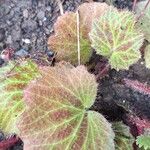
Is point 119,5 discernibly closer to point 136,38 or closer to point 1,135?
point 136,38

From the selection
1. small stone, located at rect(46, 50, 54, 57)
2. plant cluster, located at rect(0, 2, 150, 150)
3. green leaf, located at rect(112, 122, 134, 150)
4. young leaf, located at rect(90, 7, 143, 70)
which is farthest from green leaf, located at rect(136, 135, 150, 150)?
small stone, located at rect(46, 50, 54, 57)

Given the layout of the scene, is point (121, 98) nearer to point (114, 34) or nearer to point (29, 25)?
point (114, 34)

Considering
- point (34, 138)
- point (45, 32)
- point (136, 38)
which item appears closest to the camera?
point (34, 138)

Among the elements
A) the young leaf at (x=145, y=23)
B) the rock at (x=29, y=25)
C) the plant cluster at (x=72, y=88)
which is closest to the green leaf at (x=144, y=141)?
the plant cluster at (x=72, y=88)

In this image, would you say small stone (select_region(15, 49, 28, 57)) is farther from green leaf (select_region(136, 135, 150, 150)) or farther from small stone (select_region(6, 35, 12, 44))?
green leaf (select_region(136, 135, 150, 150))

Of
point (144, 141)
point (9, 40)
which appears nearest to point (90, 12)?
point (9, 40)

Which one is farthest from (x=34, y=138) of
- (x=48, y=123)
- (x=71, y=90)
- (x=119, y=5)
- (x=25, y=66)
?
(x=119, y=5)
